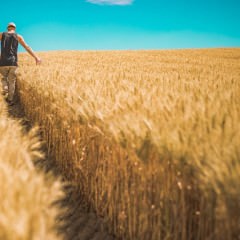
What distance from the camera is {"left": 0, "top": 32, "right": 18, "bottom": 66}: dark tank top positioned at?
257 inches

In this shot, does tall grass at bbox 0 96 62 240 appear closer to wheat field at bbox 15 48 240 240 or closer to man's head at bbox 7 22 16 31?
wheat field at bbox 15 48 240 240

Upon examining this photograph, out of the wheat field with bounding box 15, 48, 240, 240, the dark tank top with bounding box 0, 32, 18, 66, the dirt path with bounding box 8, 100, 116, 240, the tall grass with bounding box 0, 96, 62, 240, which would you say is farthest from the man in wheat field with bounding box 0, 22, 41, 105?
the tall grass with bounding box 0, 96, 62, 240

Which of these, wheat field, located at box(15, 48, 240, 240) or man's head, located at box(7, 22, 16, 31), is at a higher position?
man's head, located at box(7, 22, 16, 31)

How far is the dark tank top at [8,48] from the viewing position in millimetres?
6535

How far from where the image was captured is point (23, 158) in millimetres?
1756

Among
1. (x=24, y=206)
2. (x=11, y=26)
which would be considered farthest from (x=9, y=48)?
(x=24, y=206)

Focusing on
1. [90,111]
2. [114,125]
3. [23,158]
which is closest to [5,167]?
[23,158]

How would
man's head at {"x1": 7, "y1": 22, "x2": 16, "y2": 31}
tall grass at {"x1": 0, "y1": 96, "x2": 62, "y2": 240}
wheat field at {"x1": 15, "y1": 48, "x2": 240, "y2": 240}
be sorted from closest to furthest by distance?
tall grass at {"x1": 0, "y1": 96, "x2": 62, "y2": 240}
wheat field at {"x1": 15, "y1": 48, "x2": 240, "y2": 240}
man's head at {"x1": 7, "y1": 22, "x2": 16, "y2": 31}

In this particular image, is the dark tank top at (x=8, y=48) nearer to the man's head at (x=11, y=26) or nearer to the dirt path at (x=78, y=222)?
the man's head at (x=11, y=26)

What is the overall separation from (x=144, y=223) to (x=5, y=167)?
1.08 metres

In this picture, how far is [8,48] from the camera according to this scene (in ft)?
21.6

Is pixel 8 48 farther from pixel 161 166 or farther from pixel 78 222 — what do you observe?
pixel 161 166

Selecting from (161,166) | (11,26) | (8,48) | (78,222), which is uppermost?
(11,26)

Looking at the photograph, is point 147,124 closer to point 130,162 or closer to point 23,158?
point 130,162
